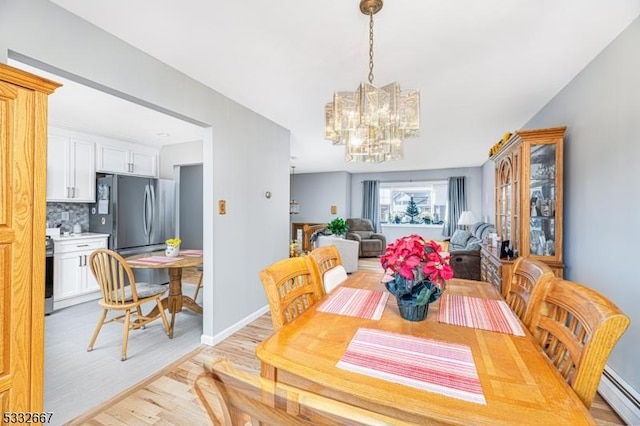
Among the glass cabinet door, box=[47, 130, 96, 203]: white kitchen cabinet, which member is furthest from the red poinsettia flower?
box=[47, 130, 96, 203]: white kitchen cabinet

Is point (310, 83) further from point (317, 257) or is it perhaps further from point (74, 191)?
point (74, 191)

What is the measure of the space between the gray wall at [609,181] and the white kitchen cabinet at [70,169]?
5.62 meters

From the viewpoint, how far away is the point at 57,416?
67.3 inches

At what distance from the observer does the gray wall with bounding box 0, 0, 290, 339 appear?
4.89 feet

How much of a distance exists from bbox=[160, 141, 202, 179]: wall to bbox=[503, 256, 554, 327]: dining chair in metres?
4.44

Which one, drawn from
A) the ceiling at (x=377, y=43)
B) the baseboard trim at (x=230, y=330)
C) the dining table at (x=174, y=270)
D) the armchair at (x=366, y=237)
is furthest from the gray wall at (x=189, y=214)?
the armchair at (x=366, y=237)

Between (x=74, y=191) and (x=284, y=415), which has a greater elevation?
(x=74, y=191)

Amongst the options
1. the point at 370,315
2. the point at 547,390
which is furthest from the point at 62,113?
the point at 547,390

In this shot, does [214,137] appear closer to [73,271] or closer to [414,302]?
[414,302]

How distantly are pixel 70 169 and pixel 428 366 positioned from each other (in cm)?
484

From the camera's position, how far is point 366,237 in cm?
751

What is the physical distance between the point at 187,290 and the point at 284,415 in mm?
4331

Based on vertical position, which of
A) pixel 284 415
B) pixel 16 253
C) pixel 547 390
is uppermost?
pixel 16 253

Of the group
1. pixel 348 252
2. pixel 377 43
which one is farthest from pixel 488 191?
pixel 377 43
